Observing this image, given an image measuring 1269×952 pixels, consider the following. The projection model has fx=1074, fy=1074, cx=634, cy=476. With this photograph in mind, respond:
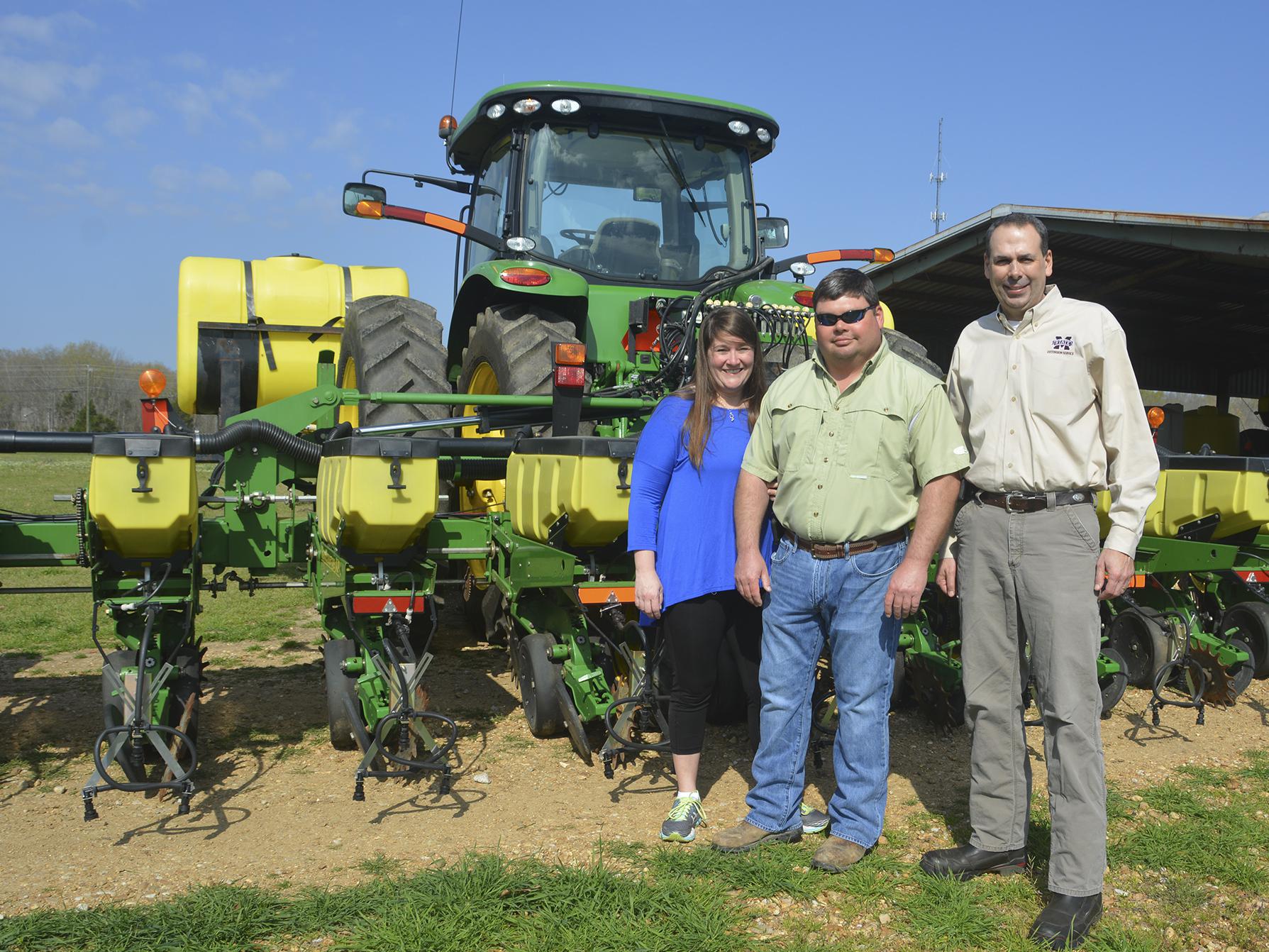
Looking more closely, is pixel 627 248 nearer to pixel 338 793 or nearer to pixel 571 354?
pixel 571 354

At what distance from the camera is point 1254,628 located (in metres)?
5.82

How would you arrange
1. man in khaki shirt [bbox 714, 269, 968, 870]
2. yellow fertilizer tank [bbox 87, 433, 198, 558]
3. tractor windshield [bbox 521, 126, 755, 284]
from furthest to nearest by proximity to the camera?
1. tractor windshield [bbox 521, 126, 755, 284]
2. yellow fertilizer tank [bbox 87, 433, 198, 558]
3. man in khaki shirt [bbox 714, 269, 968, 870]

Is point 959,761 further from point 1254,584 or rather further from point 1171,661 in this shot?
point 1254,584

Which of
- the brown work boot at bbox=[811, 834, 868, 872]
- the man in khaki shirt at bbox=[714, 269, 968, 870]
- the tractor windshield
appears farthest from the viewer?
the tractor windshield

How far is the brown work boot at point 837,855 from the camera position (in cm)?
311

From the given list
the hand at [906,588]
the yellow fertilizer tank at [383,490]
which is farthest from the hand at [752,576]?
the yellow fertilizer tank at [383,490]

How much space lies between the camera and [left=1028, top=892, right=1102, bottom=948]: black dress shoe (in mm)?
2758

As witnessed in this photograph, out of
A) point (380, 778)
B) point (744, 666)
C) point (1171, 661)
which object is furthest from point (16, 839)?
point (1171, 661)

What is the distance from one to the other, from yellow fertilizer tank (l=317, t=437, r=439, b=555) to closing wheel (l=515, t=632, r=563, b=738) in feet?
2.42

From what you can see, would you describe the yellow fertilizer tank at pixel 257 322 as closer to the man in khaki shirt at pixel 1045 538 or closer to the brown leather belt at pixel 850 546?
the brown leather belt at pixel 850 546

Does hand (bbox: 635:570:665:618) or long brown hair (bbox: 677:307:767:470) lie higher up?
long brown hair (bbox: 677:307:767:470)

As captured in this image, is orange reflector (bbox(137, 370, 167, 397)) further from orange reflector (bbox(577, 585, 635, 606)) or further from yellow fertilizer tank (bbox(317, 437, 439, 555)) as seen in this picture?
orange reflector (bbox(577, 585, 635, 606))

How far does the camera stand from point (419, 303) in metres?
5.61

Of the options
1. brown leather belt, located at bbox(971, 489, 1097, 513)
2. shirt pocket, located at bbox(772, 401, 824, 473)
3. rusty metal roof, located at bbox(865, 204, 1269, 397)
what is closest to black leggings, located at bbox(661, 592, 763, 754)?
shirt pocket, located at bbox(772, 401, 824, 473)
